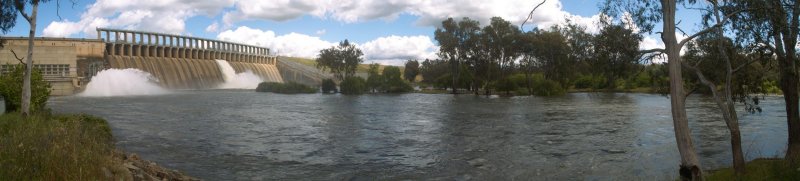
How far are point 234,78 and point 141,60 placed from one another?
1115 inches

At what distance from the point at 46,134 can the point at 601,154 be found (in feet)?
66.4

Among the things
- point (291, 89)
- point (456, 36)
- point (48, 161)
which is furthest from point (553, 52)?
point (48, 161)

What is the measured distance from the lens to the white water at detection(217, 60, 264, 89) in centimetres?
12538

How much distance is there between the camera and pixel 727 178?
51.1ft

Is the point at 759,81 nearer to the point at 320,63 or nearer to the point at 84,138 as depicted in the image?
the point at 84,138

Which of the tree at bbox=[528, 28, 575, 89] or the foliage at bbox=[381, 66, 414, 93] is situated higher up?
the tree at bbox=[528, 28, 575, 89]

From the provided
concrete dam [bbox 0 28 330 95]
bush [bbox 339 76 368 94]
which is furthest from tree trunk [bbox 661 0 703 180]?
bush [bbox 339 76 368 94]

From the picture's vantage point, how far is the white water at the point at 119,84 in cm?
8644

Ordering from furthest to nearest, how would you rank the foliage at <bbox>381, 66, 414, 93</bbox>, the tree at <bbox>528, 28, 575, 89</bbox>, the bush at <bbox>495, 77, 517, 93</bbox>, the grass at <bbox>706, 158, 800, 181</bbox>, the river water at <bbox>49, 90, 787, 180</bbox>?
the foliage at <bbox>381, 66, 414, 93</bbox>, the tree at <bbox>528, 28, 575, 89</bbox>, the bush at <bbox>495, 77, 517, 93</bbox>, the river water at <bbox>49, 90, 787, 180</bbox>, the grass at <bbox>706, 158, 800, 181</bbox>

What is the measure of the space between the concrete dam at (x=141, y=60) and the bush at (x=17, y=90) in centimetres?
4106

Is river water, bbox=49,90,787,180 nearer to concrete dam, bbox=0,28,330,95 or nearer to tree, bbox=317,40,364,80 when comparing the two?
concrete dam, bbox=0,28,330,95

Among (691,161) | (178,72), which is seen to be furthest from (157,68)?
(691,161)

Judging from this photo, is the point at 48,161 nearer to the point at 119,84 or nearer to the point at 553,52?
the point at 119,84

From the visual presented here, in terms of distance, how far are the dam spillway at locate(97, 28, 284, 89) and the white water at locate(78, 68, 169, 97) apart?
513cm
